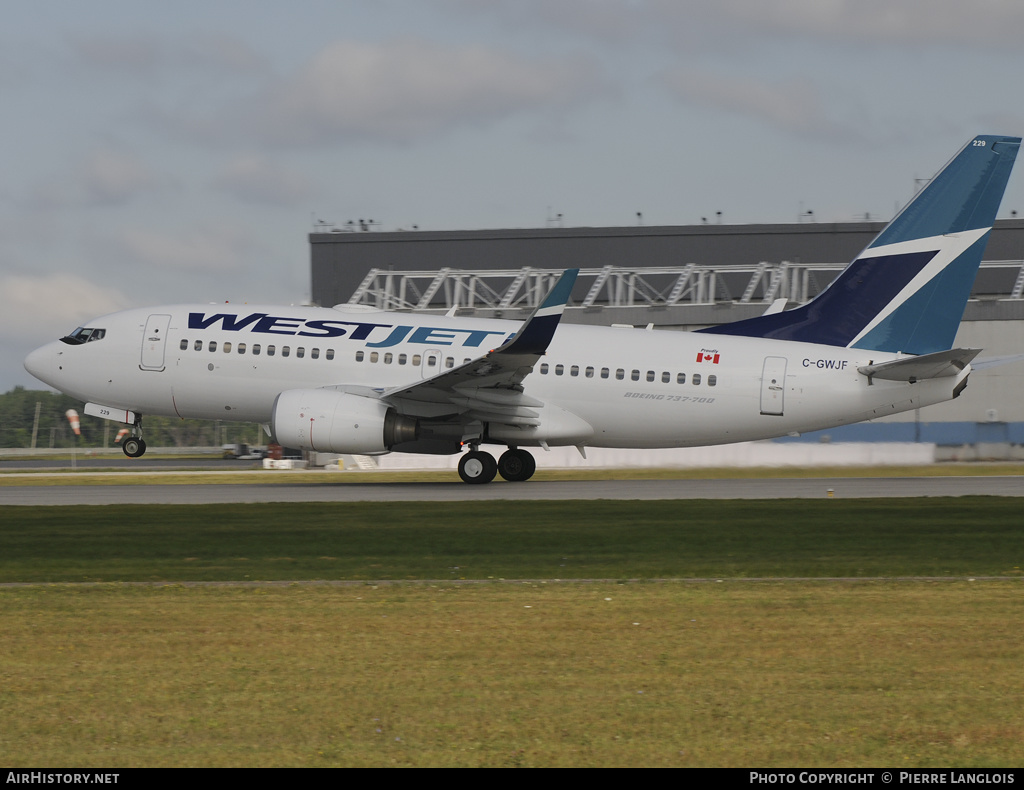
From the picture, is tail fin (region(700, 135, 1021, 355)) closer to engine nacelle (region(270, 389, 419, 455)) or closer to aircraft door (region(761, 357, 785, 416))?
aircraft door (region(761, 357, 785, 416))

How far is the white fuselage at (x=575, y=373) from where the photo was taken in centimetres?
2991

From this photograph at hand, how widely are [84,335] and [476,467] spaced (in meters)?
12.0

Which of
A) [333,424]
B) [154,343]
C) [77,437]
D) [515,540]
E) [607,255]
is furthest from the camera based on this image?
[77,437]

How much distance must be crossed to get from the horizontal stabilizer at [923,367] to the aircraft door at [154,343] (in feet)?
61.1

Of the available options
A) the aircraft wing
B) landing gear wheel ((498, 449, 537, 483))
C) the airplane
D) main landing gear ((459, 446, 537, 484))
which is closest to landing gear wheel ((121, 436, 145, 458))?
the airplane

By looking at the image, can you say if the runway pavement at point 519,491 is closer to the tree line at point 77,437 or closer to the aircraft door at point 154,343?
the aircraft door at point 154,343

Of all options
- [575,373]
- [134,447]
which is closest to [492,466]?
[575,373]

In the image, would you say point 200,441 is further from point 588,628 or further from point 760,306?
point 588,628

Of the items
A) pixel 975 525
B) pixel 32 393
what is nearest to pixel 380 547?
pixel 975 525

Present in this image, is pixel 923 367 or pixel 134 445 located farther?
pixel 134 445

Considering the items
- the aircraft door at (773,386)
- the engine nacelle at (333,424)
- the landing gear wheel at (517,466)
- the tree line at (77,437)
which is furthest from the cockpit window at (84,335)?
A: the tree line at (77,437)

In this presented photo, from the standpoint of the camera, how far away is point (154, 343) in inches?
1232

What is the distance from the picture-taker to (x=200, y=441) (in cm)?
7619

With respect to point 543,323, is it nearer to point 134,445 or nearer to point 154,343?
point 154,343
